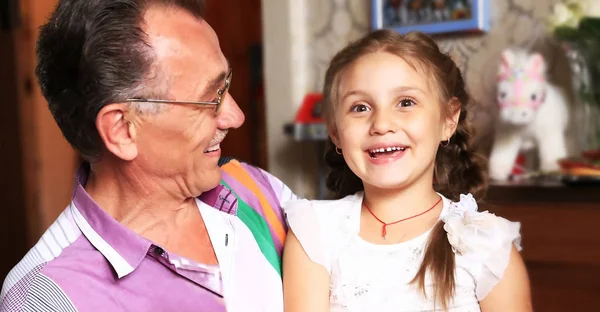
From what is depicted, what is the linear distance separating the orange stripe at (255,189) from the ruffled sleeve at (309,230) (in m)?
0.07

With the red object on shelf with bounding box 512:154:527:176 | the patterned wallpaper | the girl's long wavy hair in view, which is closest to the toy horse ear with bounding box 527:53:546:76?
the patterned wallpaper

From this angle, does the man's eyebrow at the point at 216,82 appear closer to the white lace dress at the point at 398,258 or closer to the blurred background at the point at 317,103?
the white lace dress at the point at 398,258

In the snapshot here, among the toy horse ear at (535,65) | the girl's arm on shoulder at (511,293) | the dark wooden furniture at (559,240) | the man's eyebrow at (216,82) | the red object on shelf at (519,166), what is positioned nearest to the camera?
the girl's arm on shoulder at (511,293)

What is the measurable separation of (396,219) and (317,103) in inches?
59.5

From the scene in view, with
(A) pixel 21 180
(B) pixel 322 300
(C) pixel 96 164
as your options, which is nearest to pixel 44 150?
(A) pixel 21 180

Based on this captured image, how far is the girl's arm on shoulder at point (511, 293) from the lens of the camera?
1193mm

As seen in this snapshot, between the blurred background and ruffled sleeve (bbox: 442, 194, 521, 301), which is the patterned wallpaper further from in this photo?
ruffled sleeve (bbox: 442, 194, 521, 301)

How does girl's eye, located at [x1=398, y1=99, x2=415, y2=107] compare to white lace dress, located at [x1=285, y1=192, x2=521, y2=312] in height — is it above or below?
above

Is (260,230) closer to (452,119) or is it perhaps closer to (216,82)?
(216,82)

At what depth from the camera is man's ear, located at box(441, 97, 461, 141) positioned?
140cm

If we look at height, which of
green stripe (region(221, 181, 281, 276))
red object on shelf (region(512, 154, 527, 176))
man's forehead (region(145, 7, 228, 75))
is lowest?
red object on shelf (region(512, 154, 527, 176))

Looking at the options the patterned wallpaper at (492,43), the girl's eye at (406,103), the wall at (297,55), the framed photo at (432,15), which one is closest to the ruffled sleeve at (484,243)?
the girl's eye at (406,103)

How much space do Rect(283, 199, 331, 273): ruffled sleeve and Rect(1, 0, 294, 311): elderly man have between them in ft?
0.30

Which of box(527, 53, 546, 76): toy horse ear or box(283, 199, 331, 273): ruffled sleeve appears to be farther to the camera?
box(527, 53, 546, 76): toy horse ear
